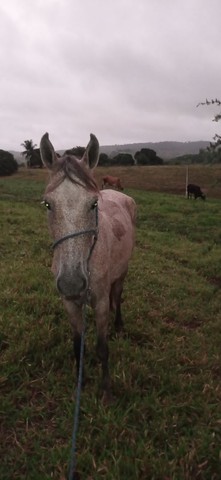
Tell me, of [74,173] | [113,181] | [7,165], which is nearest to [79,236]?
[74,173]

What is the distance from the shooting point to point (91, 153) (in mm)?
3473

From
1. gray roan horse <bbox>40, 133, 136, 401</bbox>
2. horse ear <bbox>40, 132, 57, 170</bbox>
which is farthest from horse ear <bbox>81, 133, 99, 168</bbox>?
horse ear <bbox>40, 132, 57, 170</bbox>

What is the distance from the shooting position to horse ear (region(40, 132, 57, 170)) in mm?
3338

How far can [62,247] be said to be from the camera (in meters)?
2.99

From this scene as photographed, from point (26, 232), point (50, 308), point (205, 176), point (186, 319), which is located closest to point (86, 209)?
point (50, 308)

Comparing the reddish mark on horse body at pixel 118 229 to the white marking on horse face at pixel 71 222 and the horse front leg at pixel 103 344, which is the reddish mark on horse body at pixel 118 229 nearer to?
the horse front leg at pixel 103 344

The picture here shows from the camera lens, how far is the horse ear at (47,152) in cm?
334

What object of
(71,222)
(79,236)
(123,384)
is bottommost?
(123,384)

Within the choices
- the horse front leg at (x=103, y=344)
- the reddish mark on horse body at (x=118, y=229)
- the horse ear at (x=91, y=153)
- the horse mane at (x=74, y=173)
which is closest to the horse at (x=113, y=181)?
the reddish mark on horse body at (x=118, y=229)

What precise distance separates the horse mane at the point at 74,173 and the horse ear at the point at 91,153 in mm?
130

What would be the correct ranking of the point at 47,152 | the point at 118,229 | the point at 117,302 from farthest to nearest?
the point at 117,302 < the point at 118,229 < the point at 47,152

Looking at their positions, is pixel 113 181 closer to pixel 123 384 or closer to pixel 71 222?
pixel 123 384

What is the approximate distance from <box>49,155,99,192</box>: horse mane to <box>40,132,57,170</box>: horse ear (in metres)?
0.11

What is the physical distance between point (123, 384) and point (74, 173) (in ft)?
7.74
